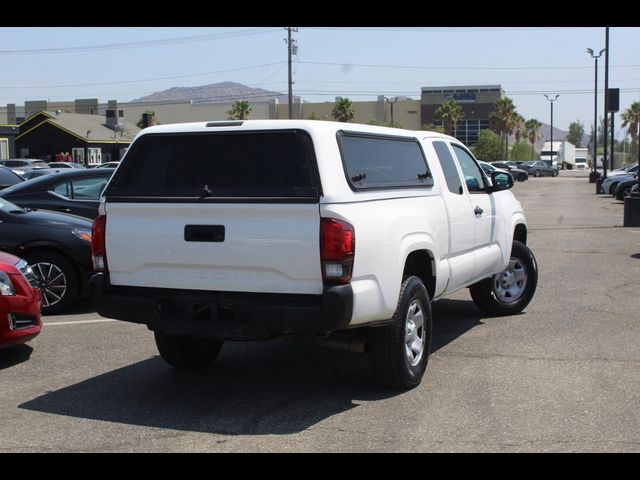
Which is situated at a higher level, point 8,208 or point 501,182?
point 501,182

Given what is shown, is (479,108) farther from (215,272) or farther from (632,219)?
(215,272)

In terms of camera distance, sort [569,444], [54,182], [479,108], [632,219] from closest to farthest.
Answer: [569,444], [54,182], [632,219], [479,108]

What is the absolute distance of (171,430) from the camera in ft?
17.1

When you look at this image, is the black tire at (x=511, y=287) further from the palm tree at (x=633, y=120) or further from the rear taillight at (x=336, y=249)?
the palm tree at (x=633, y=120)

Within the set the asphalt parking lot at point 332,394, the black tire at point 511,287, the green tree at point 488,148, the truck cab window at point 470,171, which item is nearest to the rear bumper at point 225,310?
the asphalt parking lot at point 332,394

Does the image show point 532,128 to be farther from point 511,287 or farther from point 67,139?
point 511,287

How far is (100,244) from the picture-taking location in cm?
592

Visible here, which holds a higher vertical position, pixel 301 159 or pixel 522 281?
pixel 301 159

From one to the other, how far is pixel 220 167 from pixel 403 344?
6.20 feet

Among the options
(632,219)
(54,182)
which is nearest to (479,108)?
(632,219)

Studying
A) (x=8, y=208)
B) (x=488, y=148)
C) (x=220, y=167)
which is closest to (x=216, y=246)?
(x=220, y=167)

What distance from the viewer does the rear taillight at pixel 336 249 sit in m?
5.18

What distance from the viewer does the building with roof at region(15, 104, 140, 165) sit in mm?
63000

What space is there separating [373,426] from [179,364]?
217 cm
